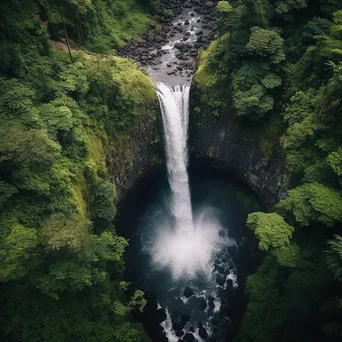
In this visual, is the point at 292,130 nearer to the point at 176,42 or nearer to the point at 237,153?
the point at 237,153

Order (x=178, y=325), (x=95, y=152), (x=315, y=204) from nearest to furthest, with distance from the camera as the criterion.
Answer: (x=315, y=204) → (x=95, y=152) → (x=178, y=325)

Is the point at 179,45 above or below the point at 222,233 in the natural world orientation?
above

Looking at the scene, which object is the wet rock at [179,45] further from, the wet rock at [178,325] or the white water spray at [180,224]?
the wet rock at [178,325]

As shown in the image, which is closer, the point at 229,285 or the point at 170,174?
the point at 229,285

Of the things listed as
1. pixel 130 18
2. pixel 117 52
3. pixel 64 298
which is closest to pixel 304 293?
pixel 64 298

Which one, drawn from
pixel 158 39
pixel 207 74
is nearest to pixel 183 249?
pixel 207 74

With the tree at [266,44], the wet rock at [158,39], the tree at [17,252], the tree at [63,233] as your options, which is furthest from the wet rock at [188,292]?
the wet rock at [158,39]

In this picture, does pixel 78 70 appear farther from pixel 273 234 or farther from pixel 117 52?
pixel 273 234
